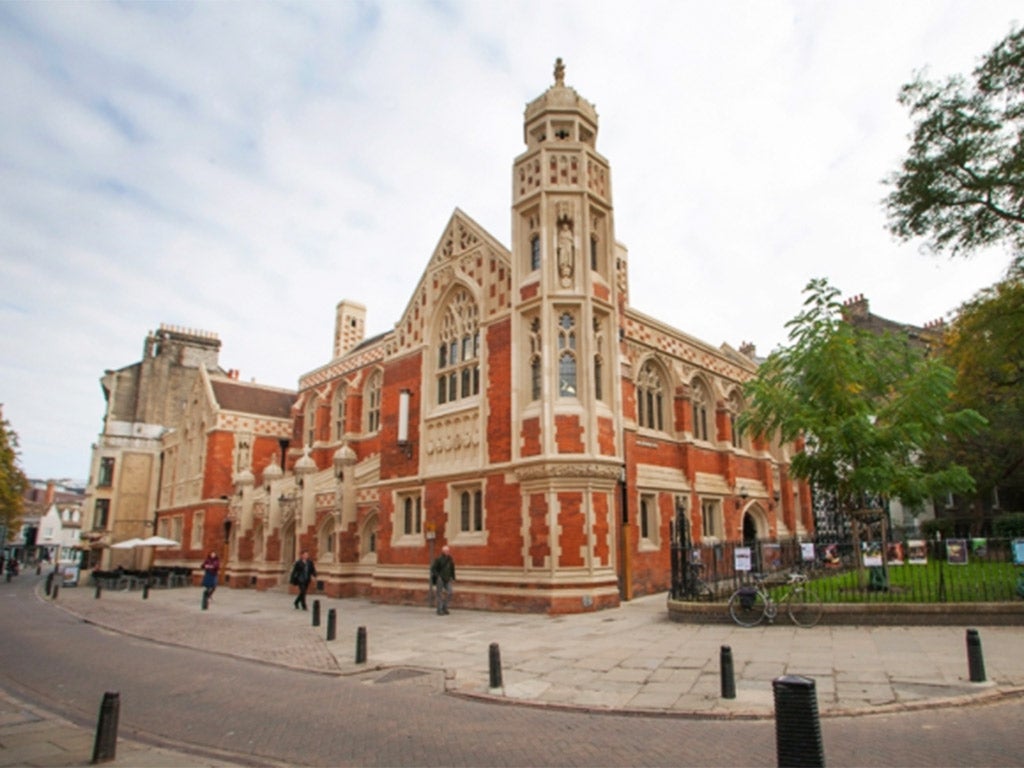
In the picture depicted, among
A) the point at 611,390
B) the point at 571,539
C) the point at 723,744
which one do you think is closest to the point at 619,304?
the point at 611,390

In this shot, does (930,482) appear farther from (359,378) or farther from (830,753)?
(359,378)

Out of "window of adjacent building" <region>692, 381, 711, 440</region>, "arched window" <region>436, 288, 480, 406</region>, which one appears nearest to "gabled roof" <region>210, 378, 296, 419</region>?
"arched window" <region>436, 288, 480, 406</region>

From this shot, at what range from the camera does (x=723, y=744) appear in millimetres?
6727

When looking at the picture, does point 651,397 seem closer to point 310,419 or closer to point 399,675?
point 399,675

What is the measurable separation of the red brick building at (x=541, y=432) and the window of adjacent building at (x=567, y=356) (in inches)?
1.7

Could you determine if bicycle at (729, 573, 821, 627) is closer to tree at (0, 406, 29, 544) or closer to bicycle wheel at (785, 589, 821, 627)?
bicycle wheel at (785, 589, 821, 627)

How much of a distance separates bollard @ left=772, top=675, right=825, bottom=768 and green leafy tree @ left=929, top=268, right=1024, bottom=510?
19.0 meters

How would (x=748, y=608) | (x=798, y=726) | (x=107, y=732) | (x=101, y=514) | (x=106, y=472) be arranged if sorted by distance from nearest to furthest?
(x=798, y=726) → (x=107, y=732) → (x=748, y=608) → (x=101, y=514) → (x=106, y=472)

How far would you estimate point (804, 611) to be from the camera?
43.8ft

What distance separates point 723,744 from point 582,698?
7.94 ft

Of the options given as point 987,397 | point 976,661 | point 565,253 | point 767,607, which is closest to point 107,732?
point 976,661

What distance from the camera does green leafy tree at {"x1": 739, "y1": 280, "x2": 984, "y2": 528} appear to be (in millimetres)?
15633

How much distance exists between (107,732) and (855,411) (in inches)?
624

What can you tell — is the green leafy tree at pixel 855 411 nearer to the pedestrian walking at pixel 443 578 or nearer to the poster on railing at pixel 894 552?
the poster on railing at pixel 894 552
